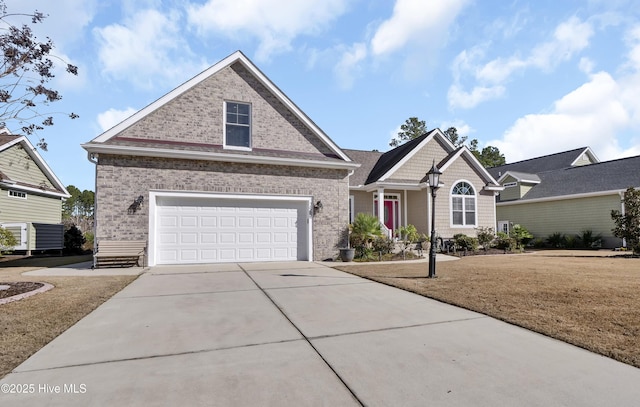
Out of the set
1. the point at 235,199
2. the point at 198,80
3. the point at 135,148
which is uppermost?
the point at 198,80

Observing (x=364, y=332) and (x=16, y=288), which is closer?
(x=364, y=332)

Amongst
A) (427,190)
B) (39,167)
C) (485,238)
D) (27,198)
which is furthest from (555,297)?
(39,167)

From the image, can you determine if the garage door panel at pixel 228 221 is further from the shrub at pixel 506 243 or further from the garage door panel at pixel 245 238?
the shrub at pixel 506 243

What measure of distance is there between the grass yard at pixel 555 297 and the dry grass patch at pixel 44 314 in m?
6.03

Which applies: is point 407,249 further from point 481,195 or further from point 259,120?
point 259,120

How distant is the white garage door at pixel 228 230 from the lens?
38.0ft

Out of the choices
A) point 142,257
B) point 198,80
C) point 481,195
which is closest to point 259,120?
point 198,80

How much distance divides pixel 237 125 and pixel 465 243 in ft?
38.6

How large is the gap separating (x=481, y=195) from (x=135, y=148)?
16938mm

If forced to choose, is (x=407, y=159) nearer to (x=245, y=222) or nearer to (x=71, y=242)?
(x=245, y=222)

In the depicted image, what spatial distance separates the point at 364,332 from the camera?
4352 mm

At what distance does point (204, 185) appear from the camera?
465 inches

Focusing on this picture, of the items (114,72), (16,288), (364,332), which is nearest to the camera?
(364,332)

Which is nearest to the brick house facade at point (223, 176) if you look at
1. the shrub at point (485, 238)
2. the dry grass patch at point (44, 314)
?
the dry grass patch at point (44, 314)
